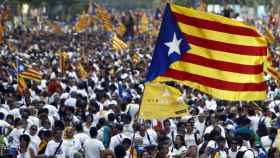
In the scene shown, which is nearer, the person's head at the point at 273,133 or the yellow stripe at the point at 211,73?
the yellow stripe at the point at 211,73

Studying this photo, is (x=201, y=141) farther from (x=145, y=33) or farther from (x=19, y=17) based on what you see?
(x=19, y=17)

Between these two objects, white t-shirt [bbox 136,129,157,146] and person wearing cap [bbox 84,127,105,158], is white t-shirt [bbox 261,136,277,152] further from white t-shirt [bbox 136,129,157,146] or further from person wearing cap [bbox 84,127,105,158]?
person wearing cap [bbox 84,127,105,158]

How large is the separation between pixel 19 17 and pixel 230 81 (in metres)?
56.1

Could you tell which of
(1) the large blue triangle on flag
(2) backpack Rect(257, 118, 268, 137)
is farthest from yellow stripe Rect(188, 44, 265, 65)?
(2) backpack Rect(257, 118, 268, 137)

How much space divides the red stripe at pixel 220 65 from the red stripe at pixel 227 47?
15 centimetres

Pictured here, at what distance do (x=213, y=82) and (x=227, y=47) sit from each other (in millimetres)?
464

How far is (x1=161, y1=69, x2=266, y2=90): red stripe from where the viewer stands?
9852 millimetres

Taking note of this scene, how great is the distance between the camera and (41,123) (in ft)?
44.2

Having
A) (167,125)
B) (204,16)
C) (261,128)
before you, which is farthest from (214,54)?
(261,128)

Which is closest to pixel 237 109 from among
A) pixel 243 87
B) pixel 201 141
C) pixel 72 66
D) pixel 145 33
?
pixel 201 141

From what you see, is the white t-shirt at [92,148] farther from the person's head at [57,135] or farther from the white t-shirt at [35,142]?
the white t-shirt at [35,142]

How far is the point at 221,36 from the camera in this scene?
389 inches

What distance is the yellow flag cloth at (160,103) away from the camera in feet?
32.5

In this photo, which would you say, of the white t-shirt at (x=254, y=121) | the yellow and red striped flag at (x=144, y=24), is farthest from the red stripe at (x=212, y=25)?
the yellow and red striped flag at (x=144, y=24)
